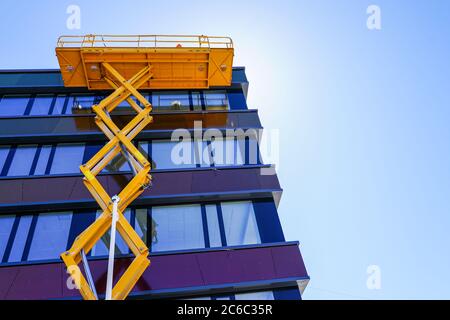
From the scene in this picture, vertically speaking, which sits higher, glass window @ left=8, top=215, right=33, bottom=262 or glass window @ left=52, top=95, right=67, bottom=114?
glass window @ left=52, top=95, right=67, bottom=114

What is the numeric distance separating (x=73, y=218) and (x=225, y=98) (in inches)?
325

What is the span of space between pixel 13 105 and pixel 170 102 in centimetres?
636

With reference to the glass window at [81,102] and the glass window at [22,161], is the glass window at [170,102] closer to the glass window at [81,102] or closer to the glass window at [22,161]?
the glass window at [81,102]

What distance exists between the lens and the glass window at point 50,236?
1170 centimetres

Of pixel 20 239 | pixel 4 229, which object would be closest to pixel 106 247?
pixel 20 239

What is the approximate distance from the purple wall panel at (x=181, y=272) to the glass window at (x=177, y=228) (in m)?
0.54

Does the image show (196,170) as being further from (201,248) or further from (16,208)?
(16,208)

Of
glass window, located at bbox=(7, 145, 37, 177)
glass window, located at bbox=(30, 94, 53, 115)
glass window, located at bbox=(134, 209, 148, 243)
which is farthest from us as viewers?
glass window, located at bbox=(30, 94, 53, 115)

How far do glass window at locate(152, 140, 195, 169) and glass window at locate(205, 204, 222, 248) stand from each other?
2145 mm

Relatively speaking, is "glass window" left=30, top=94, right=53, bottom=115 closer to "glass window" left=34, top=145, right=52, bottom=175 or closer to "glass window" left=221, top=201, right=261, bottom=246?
"glass window" left=34, top=145, right=52, bottom=175

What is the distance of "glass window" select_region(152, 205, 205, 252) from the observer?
475 inches

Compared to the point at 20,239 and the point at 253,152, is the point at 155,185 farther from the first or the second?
the point at 20,239

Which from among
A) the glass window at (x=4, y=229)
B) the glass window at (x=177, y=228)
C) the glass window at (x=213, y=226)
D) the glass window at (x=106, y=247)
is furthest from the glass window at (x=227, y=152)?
the glass window at (x=4, y=229)

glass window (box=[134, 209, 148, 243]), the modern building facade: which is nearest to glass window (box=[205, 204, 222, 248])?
the modern building facade
